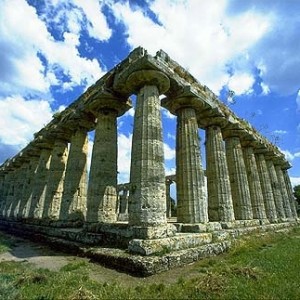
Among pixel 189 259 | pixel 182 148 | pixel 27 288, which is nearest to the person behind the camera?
pixel 27 288

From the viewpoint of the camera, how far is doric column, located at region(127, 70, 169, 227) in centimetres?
970

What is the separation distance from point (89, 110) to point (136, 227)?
27.1ft

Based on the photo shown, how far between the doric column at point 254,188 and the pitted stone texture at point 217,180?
5789mm

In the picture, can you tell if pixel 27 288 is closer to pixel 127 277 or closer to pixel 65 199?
pixel 127 277

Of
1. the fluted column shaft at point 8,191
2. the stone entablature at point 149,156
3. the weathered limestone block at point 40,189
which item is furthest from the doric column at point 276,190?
the fluted column shaft at point 8,191

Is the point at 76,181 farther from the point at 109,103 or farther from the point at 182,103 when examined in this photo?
the point at 182,103

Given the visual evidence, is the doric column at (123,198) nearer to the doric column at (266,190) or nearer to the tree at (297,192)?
the doric column at (266,190)

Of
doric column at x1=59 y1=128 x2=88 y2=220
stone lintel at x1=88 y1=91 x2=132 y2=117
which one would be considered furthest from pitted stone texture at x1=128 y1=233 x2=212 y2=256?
doric column at x1=59 y1=128 x2=88 y2=220

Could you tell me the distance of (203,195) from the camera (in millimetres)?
12469

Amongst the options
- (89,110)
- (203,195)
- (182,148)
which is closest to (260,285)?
(203,195)

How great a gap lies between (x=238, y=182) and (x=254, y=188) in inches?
127

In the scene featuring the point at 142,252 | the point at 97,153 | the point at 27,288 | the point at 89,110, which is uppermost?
the point at 89,110

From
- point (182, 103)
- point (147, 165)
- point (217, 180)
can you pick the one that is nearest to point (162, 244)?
point (147, 165)

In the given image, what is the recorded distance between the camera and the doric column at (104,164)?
40.8 ft
